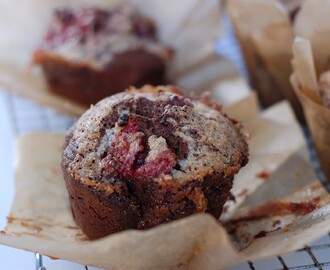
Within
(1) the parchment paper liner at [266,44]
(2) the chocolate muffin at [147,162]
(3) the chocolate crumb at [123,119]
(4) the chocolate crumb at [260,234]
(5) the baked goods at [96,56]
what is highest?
(5) the baked goods at [96,56]

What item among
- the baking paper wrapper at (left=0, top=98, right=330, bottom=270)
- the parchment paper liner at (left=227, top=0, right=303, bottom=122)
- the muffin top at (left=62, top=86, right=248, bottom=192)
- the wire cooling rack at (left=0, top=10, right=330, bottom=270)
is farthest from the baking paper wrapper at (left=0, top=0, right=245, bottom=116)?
the muffin top at (left=62, top=86, right=248, bottom=192)

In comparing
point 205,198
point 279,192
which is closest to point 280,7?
point 279,192

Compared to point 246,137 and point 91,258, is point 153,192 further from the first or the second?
point 246,137

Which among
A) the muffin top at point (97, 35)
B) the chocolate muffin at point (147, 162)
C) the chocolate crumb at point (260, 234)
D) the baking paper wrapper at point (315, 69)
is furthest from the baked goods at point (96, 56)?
the chocolate crumb at point (260, 234)

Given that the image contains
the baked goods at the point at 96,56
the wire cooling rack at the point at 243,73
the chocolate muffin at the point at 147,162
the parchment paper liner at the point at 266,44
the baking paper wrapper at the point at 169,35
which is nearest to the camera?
the chocolate muffin at the point at 147,162

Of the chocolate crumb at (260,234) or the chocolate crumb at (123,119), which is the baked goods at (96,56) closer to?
the chocolate crumb at (123,119)

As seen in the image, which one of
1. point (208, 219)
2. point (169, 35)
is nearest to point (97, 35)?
point (169, 35)

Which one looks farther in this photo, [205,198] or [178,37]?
[178,37]

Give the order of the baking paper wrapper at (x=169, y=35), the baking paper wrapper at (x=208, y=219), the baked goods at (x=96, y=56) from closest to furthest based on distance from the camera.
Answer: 1. the baking paper wrapper at (x=208, y=219)
2. the baked goods at (x=96, y=56)
3. the baking paper wrapper at (x=169, y=35)
